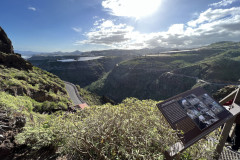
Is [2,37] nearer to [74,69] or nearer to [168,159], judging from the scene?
[168,159]

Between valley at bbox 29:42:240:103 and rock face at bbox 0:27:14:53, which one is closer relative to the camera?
rock face at bbox 0:27:14:53

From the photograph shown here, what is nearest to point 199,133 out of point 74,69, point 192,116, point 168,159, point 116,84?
point 192,116

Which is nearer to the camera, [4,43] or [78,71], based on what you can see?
[4,43]

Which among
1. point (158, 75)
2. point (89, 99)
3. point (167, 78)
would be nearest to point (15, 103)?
point (89, 99)

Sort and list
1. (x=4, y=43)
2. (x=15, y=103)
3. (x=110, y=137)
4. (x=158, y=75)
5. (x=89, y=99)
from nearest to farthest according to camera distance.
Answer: (x=110, y=137), (x=15, y=103), (x=4, y=43), (x=89, y=99), (x=158, y=75)

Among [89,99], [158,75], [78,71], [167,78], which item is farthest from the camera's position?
[78,71]

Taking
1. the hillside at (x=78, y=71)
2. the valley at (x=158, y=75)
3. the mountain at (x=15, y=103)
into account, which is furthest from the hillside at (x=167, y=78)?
the mountain at (x=15, y=103)

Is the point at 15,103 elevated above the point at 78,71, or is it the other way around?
the point at 15,103

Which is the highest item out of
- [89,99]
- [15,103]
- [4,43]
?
[4,43]

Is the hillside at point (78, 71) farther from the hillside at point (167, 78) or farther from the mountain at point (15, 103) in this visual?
the mountain at point (15, 103)

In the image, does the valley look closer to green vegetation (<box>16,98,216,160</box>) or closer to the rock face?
green vegetation (<box>16,98,216,160</box>)

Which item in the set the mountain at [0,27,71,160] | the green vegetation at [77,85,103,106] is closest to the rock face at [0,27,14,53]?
the mountain at [0,27,71,160]

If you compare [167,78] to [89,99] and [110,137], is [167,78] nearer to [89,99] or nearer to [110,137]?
[89,99]
